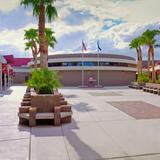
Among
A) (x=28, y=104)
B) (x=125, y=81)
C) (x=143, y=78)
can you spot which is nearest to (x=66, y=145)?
(x=28, y=104)

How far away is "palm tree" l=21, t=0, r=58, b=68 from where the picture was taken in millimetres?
17547

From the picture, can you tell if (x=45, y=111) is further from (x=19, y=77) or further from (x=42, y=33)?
(x=19, y=77)

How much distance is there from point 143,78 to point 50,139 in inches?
1212

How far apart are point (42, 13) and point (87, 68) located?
1131 inches

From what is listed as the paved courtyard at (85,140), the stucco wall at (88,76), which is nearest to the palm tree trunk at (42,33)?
the paved courtyard at (85,140)

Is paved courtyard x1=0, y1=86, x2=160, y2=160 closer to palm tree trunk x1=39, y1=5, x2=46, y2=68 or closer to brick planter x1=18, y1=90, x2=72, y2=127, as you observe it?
brick planter x1=18, y1=90, x2=72, y2=127

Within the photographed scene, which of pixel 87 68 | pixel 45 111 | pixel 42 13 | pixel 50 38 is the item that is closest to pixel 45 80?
pixel 45 111

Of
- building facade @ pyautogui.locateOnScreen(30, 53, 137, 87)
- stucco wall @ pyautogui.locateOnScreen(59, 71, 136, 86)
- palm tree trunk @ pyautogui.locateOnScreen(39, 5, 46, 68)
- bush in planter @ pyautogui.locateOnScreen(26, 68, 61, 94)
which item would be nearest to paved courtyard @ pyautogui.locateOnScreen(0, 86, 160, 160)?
bush in planter @ pyautogui.locateOnScreen(26, 68, 61, 94)

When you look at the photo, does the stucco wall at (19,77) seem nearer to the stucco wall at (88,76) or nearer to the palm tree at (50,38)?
the stucco wall at (88,76)

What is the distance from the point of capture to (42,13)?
1808 cm

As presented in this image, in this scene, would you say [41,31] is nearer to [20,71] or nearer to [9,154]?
[9,154]

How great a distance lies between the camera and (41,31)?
17297 millimetres

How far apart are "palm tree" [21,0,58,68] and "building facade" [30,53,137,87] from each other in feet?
84.7

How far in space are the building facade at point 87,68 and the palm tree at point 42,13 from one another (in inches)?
1016
